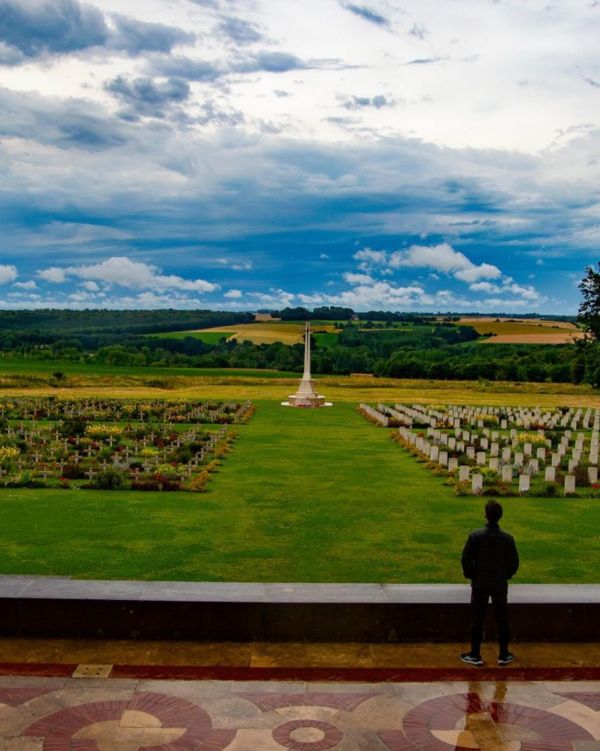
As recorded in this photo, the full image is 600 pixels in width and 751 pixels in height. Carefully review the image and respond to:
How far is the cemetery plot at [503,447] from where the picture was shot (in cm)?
1931

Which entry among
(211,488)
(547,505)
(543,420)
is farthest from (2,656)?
(543,420)

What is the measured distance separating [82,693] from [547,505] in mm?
12909

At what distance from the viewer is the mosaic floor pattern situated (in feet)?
18.2

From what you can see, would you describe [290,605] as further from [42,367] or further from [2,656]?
[42,367]

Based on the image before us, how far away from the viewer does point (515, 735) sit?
18.7 feet

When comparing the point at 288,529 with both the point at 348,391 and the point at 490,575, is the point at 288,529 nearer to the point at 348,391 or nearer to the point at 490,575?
the point at 490,575

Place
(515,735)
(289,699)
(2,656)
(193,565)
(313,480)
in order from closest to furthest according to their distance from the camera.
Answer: (515,735) → (289,699) → (2,656) → (193,565) → (313,480)

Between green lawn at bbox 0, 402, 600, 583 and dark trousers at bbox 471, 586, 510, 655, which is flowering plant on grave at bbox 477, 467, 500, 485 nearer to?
green lawn at bbox 0, 402, 600, 583

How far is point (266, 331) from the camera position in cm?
11894

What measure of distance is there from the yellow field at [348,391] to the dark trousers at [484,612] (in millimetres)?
42520

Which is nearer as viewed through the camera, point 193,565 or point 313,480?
point 193,565

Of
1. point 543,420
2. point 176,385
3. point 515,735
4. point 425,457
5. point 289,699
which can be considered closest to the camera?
point 515,735

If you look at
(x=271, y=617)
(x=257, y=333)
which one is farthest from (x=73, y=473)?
(x=257, y=333)

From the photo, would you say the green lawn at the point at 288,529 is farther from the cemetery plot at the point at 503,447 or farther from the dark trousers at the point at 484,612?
the dark trousers at the point at 484,612
